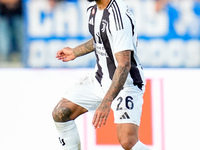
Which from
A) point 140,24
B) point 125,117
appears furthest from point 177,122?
point 140,24

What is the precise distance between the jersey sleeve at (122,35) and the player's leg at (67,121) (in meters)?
0.72

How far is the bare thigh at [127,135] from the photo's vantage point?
161 inches

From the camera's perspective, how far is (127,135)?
410 cm

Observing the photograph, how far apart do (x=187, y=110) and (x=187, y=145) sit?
34 centimetres

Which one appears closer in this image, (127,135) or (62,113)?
(127,135)

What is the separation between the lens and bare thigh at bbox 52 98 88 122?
4.39 metres

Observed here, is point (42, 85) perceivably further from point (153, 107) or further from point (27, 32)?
point (27, 32)

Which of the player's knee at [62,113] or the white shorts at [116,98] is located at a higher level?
the white shorts at [116,98]

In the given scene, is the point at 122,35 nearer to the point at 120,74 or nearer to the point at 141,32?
the point at 120,74

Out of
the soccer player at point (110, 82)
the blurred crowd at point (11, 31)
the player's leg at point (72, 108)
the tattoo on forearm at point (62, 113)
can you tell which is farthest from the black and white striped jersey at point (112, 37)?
the blurred crowd at point (11, 31)

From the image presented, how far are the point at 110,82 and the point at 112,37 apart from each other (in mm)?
446

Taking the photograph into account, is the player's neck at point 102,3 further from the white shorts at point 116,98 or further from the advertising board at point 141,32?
the advertising board at point 141,32

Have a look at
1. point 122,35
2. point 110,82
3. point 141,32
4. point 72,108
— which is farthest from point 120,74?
point 141,32

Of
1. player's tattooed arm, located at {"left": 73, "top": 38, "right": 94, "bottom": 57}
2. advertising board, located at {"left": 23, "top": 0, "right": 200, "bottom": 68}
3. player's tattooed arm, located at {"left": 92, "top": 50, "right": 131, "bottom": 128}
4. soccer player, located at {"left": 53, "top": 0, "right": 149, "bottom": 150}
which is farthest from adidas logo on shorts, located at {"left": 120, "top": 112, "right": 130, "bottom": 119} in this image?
advertising board, located at {"left": 23, "top": 0, "right": 200, "bottom": 68}
